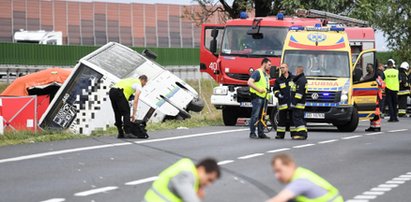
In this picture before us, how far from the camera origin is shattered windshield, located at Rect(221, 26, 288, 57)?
3092 cm

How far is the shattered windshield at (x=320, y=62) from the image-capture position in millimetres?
28406

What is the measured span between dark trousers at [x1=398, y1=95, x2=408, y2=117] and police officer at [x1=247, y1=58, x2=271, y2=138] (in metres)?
15.1

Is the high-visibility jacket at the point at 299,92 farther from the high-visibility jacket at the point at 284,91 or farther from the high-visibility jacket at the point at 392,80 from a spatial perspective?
the high-visibility jacket at the point at 392,80

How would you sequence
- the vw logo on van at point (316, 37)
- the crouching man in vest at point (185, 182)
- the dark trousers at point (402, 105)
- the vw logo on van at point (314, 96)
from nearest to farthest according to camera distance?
the crouching man in vest at point (185, 182), the vw logo on van at point (314, 96), the vw logo on van at point (316, 37), the dark trousers at point (402, 105)

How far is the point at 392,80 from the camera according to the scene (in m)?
36.3

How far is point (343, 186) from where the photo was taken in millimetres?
15094

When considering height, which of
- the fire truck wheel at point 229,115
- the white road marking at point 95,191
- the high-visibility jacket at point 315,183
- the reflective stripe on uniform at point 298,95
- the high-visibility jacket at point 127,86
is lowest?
the fire truck wheel at point 229,115

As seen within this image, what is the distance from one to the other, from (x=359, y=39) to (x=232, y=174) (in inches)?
632

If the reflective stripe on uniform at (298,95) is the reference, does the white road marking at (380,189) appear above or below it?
below

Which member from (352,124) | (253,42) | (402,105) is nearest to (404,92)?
(402,105)

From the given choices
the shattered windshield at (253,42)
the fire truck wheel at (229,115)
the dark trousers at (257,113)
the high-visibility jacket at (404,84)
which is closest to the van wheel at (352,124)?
the shattered windshield at (253,42)

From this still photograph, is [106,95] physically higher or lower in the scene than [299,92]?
lower

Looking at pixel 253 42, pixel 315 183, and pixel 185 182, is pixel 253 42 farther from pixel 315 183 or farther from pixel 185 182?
pixel 185 182

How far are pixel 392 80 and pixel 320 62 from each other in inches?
328
